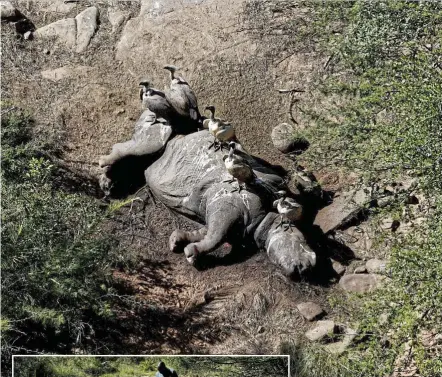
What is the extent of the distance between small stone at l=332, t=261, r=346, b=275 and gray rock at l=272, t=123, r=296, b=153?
1.49 metres

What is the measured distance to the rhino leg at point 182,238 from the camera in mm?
10055

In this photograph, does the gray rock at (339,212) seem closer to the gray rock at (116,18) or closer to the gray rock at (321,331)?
the gray rock at (321,331)

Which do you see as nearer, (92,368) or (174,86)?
(92,368)

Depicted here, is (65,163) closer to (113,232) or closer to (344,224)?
(113,232)

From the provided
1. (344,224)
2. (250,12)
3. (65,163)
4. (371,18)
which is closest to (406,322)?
(344,224)

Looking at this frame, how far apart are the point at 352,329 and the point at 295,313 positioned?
65 cm

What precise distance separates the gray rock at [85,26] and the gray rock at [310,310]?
4276 mm

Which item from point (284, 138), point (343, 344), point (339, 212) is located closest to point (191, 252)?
point (339, 212)

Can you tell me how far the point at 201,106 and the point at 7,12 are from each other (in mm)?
2669

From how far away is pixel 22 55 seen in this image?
1176 cm

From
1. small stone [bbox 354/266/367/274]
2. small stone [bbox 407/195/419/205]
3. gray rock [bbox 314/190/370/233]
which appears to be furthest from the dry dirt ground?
small stone [bbox 407/195/419/205]

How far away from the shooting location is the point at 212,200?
9.92 m

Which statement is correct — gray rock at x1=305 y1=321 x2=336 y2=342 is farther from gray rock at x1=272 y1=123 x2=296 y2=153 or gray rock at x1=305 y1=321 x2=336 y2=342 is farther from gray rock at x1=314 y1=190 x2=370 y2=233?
gray rock at x1=272 y1=123 x2=296 y2=153

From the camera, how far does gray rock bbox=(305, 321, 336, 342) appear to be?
943cm
